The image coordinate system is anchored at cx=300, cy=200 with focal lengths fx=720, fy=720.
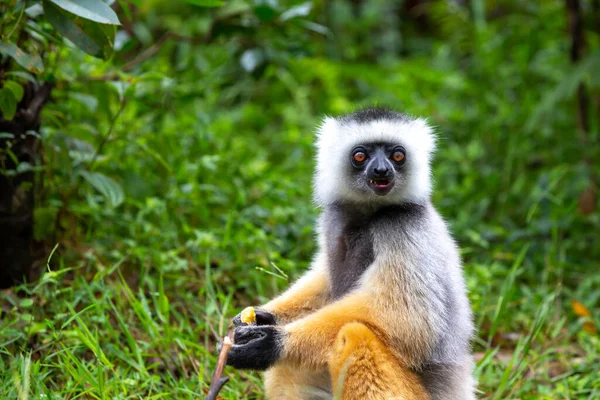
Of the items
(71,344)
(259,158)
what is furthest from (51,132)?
(259,158)

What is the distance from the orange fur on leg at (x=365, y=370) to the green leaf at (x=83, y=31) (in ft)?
7.38

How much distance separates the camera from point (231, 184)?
6.52m

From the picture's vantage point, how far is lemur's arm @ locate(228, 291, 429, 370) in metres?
3.77

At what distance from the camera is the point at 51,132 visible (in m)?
5.24

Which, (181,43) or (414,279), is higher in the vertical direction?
(181,43)

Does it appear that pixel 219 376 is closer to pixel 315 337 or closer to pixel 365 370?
pixel 315 337

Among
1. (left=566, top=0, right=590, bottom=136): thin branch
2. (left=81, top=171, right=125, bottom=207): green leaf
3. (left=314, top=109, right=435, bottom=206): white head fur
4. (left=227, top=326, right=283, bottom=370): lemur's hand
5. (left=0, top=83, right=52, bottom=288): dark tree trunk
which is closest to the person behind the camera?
(left=227, top=326, right=283, bottom=370): lemur's hand

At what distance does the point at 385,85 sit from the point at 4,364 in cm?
640

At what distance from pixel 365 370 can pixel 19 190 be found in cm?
273

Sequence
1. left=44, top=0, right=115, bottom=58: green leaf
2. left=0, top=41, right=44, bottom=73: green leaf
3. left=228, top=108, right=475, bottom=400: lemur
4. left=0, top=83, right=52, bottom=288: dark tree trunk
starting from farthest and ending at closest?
1. left=0, top=83, right=52, bottom=288: dark tree trunk
2. left=44, top=0, right=115, bottom=58: green leaf
3. left=0, top=41, right=44, bottom=73: green leaf
4. left=228, top=108, right=475, bottom=400: lemur

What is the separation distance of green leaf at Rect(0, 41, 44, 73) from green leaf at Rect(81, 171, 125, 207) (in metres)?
1.02

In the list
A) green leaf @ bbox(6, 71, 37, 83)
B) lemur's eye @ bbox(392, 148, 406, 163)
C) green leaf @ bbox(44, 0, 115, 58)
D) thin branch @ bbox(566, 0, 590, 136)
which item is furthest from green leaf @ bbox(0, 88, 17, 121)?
thin branch @ bbox(566, 0, 590, 136)

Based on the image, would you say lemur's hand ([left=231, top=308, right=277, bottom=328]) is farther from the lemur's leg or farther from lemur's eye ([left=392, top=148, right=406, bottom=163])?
lemur's eye ([left=392, top=148, right=406, bottom=163])

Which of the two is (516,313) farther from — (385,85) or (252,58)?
(385,85)
